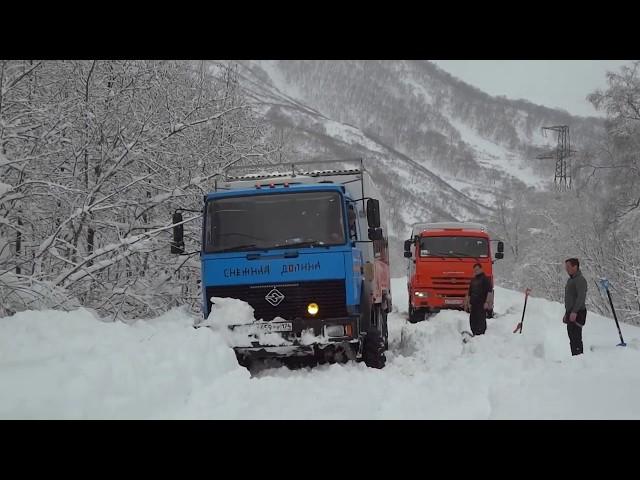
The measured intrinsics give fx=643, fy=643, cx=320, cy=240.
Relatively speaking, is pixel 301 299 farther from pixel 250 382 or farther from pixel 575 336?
pixel 575 336

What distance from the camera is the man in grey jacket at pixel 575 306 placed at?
991 cm

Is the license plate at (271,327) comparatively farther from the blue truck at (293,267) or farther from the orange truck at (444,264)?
the orange truck at (444,264)

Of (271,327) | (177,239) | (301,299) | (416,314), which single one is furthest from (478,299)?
(416,314)

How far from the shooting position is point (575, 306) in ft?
32.6

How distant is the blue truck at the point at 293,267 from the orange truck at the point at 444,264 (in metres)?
8.18

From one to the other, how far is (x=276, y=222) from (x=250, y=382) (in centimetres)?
285

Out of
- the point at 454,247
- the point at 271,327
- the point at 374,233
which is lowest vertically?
the point at 271,327

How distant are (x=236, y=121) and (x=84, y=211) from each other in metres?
9.64

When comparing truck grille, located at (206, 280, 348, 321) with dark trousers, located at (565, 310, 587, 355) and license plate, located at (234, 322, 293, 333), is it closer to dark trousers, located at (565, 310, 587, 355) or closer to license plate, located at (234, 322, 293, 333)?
license plate, located at (234, 322, 293, 333)

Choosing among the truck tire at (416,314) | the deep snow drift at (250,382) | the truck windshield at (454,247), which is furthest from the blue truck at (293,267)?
the truck tire at (416,314)

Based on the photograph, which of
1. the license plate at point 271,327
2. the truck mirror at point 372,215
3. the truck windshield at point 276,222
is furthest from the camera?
the truck mirror at point 372,215

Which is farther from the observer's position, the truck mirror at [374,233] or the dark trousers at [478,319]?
the dark trousers at [478,319]

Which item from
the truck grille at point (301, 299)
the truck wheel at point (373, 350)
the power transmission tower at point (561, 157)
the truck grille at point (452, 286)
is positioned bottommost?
the truck wheel at point (373, 350)

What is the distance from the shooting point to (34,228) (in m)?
12.8
